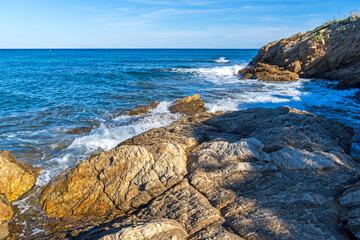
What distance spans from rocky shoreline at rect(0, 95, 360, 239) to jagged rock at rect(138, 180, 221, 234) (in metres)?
0.02

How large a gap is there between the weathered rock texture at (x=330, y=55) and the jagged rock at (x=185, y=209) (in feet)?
71.3

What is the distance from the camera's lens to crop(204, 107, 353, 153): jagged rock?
6836mm

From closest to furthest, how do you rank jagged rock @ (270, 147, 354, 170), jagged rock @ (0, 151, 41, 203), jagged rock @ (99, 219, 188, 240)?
jagged rock @ (99, 219, 188, 240) < jagged rock @ (270, 147, 354, 170) < jagged rock @ (0, 151, 41, 203)

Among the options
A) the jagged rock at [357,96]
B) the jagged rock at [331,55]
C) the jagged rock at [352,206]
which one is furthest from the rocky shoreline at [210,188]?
the jagged rock at [331,55]

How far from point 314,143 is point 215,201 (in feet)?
12.9

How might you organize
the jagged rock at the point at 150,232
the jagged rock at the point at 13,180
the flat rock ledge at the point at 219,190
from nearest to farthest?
the jagged rock at the point at 150,232 → the flat rock ledge at the point at 219,190 → the jagged rock at the point at 13,180

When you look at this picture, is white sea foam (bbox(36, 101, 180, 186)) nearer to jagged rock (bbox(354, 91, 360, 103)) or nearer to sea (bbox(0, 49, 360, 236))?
sea (bbox(0, 49, 360, 236))

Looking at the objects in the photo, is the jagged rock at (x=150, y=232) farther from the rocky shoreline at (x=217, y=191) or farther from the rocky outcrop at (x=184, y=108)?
the rocky outcrop at (x=184, y=108)

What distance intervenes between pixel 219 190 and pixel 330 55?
90.9 feet

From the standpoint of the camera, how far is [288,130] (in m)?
7.45

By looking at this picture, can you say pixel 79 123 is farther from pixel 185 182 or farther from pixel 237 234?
pixel 237 234

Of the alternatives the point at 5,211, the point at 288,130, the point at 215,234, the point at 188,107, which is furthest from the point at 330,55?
the point at 5,211

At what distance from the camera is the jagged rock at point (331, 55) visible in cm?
2341

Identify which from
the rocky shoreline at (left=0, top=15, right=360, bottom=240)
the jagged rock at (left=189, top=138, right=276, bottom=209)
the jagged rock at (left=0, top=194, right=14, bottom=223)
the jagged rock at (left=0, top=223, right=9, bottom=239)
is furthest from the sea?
the jagged rock at (left=189, top=138, right=276, bottom=209)
